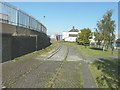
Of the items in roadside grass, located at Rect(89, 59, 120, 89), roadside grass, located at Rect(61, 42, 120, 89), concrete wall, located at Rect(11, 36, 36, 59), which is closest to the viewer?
roadside grass, located at Rect(89, 59, 120, 89)

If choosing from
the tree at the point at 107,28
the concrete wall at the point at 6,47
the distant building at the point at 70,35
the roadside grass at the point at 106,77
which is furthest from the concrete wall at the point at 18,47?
the distant building at the point at 70,35

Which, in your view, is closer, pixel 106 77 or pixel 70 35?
pixel 106 77

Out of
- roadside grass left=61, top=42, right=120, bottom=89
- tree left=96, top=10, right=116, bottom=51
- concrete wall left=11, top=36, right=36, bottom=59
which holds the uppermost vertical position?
tree left=96, top=10, right=116, bottom=51

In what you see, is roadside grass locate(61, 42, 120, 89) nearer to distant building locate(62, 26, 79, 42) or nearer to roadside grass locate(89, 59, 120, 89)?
roadside grass locate(89, 59, 120, 89)

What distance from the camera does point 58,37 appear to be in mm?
138750

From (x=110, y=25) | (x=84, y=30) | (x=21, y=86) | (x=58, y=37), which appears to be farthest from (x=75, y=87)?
(x=58, y=37)

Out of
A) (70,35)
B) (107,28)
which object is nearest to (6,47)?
(107,28)

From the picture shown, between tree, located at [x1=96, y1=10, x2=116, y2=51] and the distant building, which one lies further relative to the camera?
the distant building

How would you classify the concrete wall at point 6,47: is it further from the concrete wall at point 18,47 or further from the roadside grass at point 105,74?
the roadside grass at point 105,74

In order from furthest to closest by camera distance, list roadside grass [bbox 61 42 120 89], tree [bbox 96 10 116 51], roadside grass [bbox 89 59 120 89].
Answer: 1. tree [bbox 96 10 116 51]
2. roadside grass [bbox 61 42 120 89]
3. roadside grass [bbox 89 59 120 89]

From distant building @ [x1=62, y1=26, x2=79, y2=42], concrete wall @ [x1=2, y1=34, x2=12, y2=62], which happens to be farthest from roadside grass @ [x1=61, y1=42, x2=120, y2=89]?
distant building @ [x1=62, y1=26, x2=79, y2=42]

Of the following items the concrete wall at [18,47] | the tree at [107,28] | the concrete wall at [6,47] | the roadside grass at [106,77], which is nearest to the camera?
the roadside grass at [106,77]

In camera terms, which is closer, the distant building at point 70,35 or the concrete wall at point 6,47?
the concrete wall at point 6,47

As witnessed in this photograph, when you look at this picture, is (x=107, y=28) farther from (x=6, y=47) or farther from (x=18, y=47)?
(x=6, y=47)
